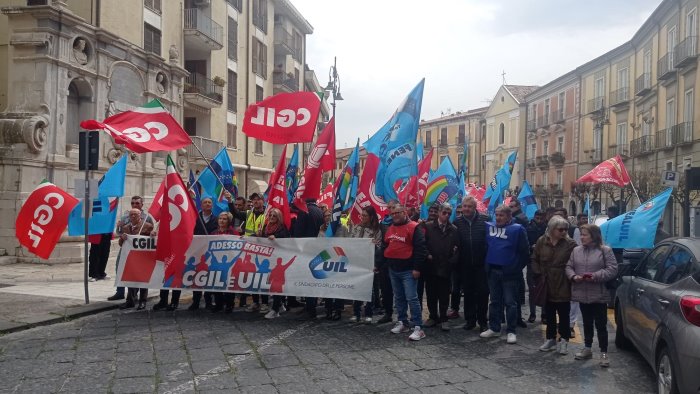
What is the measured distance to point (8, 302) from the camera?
30.6 feet

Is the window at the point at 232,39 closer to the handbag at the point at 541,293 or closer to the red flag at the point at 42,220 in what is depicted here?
the red flag at the point at 42,220

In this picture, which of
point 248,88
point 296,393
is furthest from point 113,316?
point 248,88

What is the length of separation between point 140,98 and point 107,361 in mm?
14956

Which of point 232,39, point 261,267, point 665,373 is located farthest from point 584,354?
point 232,39

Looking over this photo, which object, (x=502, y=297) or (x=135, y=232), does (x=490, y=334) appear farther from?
(x=135, y=232)

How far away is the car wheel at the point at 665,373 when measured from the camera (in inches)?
184

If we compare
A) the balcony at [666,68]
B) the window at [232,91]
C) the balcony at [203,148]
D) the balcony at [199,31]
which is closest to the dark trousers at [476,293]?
the balcony at [203,148]

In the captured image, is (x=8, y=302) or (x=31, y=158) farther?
(x=31, y=158)

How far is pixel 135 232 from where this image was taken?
30.9ft

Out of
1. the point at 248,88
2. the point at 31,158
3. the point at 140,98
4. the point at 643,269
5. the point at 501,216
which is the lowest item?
the point at 643,269

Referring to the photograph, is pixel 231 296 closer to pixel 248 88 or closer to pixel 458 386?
pixel 458 386

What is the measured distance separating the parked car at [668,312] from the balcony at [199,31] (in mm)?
21720

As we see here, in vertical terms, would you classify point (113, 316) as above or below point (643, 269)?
below

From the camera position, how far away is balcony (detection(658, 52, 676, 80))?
27.2 m
